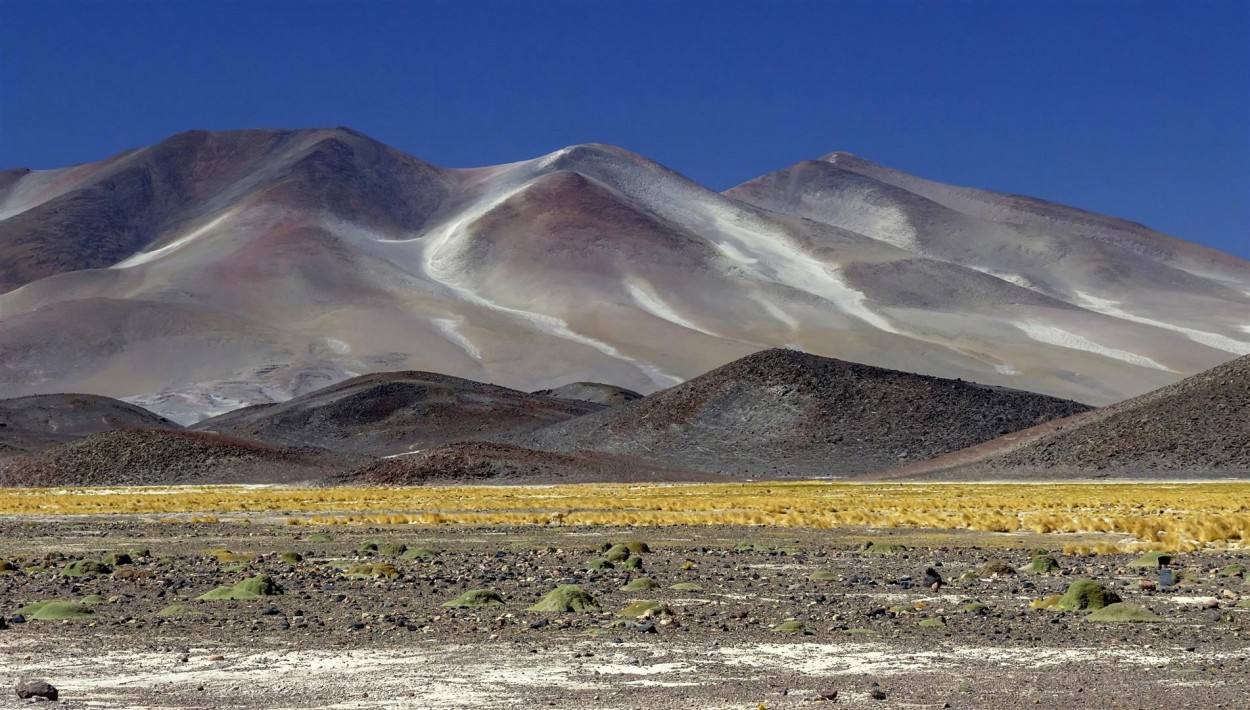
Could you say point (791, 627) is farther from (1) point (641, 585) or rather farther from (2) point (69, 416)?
(2) point (69, 416)

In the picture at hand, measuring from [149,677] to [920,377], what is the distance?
93.7 m

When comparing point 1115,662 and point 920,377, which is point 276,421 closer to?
point 920,377

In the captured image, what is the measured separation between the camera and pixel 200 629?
17.0 meters

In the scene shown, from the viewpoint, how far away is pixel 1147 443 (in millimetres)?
72500

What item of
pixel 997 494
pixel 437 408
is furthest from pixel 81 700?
pixel 437 408

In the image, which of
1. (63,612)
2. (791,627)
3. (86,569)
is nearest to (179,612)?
(63,612)

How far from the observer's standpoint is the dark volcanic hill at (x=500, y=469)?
77.2 meters

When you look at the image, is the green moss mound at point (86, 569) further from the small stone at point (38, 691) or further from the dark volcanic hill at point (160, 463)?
the dark volcanic hill at point (160, 463)

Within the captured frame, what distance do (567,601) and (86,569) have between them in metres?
9.40

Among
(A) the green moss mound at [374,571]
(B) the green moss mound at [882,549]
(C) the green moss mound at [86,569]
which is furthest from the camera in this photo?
(B) the green moss mound at [882,549]

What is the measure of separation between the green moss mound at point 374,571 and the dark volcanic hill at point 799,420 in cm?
6164

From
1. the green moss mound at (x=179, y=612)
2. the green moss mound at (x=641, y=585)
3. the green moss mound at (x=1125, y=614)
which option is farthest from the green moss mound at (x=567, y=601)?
the green moss mound at (x=1125, y=614)

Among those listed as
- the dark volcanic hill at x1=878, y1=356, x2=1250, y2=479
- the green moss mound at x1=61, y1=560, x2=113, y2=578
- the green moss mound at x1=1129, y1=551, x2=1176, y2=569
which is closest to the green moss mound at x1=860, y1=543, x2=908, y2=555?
the green moss mound at x1=1129, y1=551, x2=1176, y2=569

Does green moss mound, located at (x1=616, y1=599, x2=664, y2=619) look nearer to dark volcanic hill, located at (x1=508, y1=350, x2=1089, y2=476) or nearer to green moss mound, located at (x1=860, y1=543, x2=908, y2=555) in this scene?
green moss mound, located at (x1=860, y1=543, x2=908, y2=555)
